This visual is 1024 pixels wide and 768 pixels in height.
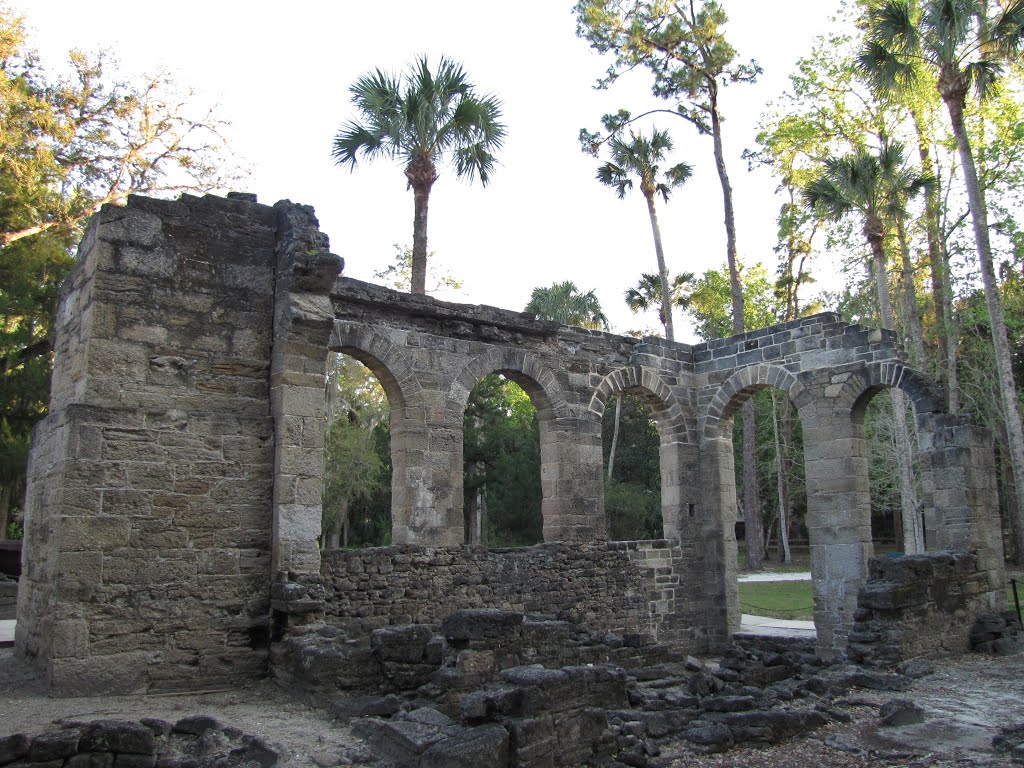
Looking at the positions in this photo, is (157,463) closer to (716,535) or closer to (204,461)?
(204,461)

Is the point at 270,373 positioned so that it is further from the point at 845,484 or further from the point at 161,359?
the point at 845,484

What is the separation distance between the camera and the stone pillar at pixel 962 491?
11.5 meters

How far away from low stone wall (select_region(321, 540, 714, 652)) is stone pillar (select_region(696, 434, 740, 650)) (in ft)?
0.70

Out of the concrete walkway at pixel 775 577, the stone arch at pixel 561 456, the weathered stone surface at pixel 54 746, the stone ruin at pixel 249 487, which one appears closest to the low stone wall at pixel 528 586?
the stone ruin at pixel 249 487

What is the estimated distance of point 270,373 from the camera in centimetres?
776

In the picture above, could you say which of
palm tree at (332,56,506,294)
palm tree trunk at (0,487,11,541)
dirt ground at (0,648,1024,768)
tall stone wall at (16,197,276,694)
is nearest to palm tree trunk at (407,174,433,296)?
palm tree at (332,56,506,294)

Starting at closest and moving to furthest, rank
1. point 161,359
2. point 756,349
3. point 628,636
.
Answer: point 161,359
point 628,636
point 756,349

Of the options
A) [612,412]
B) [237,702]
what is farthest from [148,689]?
[612,412]

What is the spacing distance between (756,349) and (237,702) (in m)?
10.0

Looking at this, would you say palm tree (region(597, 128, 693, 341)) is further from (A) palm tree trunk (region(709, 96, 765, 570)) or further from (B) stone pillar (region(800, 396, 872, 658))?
(B) stone pillar (region(800, 396, 872, 658))

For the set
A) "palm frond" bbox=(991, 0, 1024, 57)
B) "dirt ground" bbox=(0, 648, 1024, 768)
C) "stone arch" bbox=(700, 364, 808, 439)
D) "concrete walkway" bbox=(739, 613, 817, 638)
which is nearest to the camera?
"dirt ground" bbox=(0, 648, 1024, 768)

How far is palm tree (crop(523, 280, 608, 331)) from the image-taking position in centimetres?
3338

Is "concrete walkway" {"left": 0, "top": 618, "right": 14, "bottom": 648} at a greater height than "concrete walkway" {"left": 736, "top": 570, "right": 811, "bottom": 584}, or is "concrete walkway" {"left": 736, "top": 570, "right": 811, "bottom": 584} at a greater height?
"concrete walkway" {"left": 0, "top": 618, "right": 14, "bottom": 648}

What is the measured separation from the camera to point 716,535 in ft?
45.9
